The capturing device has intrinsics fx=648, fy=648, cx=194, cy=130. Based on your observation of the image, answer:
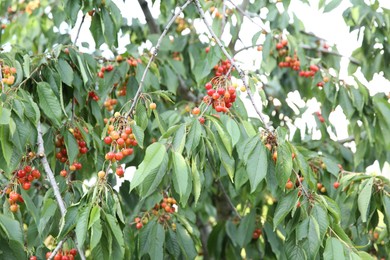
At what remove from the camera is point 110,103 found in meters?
3.18

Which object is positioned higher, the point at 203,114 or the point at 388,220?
the point at 203,114

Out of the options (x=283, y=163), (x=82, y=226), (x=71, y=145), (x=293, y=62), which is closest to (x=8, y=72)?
(x=71, y=145)

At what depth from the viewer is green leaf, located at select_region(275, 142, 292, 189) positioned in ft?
6.31

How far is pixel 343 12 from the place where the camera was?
328cm

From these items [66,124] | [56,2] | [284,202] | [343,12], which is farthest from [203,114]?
[56,2]

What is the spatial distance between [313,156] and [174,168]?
113cm

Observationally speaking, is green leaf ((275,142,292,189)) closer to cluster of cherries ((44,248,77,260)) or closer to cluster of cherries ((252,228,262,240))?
cluster of cherries ((44,248,77,260))

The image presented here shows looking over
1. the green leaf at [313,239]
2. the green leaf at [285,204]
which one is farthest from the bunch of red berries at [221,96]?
the green leaf at [313,239]

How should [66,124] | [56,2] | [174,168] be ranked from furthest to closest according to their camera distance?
[56,2], [66,124], [174,168]

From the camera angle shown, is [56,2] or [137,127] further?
[56,2]

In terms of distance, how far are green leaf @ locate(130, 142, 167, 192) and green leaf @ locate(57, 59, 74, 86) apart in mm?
802

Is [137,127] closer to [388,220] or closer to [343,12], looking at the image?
[388,220]

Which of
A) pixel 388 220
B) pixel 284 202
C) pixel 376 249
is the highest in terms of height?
pixel 284 202

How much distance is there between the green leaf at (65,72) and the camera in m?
2.50
